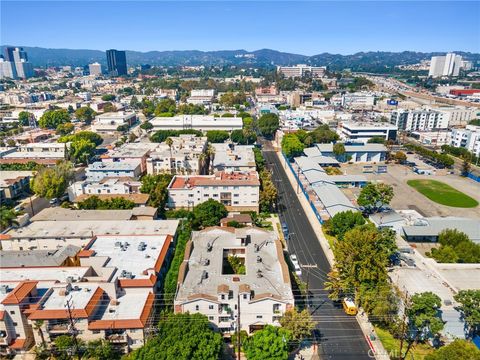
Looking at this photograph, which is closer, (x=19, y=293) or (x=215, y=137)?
(x=19, y=293)

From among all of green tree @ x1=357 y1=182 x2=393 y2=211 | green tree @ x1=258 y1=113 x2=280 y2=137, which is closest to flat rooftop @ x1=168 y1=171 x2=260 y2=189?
green tree @ x1=357 y1=182 x2=393 y2=211

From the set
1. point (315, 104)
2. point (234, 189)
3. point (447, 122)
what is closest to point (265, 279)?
point (234, 189)

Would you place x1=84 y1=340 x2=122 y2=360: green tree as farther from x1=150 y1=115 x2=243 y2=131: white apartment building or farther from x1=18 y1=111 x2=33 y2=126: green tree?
x1=18 y1=111 x2=33 y2=126: green tree

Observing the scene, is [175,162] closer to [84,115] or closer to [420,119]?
[84,115]

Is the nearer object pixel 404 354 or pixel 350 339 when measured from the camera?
pixel 404 354

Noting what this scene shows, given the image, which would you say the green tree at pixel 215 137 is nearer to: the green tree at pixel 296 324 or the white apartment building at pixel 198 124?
the white apartment building at pixel 198 124

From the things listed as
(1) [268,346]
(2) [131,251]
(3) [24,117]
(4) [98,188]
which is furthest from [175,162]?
(3) [24,117]

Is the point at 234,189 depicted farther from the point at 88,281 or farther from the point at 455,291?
the point at 455,291

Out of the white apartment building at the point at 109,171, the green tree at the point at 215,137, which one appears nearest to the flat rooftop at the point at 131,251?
the white apartment building at the point at 109,171
